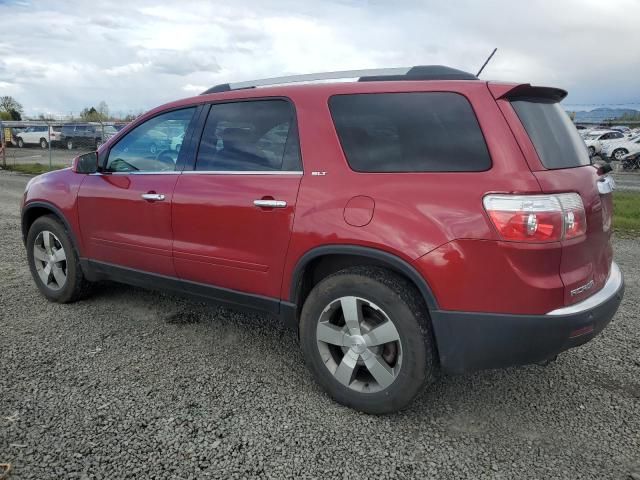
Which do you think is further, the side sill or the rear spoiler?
the side sill

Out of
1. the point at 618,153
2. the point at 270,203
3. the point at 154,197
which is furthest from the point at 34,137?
the point at 270,203

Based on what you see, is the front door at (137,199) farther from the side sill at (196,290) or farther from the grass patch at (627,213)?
the grass patch at (627,213)

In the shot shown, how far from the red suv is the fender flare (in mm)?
10

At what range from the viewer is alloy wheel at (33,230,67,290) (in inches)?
→ 176

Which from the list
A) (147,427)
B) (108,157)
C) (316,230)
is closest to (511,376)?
(316,230)

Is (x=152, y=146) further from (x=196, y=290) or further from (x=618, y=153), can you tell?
(x=618, y=153)

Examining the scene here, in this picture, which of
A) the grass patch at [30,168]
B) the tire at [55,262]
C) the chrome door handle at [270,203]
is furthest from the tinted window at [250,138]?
the grass patch at [30,168]

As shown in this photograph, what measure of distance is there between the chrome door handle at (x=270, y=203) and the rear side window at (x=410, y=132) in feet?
1.52

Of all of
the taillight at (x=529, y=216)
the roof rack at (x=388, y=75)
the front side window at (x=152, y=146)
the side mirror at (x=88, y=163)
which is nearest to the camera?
the taillight at (x=529, y=216)

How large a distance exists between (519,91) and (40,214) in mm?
4108

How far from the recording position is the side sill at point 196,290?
3158 millimetres

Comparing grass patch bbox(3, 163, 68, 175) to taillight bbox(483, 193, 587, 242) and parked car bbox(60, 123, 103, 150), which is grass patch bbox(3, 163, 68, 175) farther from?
taillight bbox(483, 193, 587, 242)

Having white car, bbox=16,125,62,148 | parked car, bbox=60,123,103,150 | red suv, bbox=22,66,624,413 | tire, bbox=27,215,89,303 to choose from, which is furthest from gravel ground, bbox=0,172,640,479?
white car, bbox=16,125,62,148

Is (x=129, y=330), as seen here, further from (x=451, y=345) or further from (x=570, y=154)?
(x=570, y=154)
